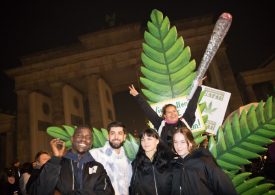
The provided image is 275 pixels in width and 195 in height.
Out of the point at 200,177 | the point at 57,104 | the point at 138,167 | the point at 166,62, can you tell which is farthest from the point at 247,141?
the point at 57,104

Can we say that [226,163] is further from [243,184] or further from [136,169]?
[136,169]

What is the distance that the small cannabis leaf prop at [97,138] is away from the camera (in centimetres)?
368

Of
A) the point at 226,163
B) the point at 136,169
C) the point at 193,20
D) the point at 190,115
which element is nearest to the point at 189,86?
the point at 190,115

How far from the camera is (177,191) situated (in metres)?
3.00

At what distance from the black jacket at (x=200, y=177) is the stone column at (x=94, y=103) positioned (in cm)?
2173

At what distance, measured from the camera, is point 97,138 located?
3.83 metres

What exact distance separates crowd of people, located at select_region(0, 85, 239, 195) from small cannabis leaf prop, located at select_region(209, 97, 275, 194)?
0.43 meters

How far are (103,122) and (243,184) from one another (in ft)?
71.7

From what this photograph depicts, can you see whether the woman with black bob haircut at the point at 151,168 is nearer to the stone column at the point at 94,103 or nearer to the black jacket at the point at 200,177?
the black jacket at the point at 200,177

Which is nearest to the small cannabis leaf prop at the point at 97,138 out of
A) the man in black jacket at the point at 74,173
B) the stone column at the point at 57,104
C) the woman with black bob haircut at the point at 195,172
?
the man in black jacket at the point at 74,173

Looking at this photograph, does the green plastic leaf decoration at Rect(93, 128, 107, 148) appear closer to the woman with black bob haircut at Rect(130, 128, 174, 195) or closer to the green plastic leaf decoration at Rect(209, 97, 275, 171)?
the woman with black bob haircut at Rect(130, 128, 174, 195)

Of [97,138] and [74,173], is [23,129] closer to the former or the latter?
[97,138]

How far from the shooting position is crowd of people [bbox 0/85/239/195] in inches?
115

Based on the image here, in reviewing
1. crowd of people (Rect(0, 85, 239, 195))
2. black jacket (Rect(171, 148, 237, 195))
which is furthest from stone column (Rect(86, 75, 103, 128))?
black jacket (Rect(171, 148, 237, 195))
